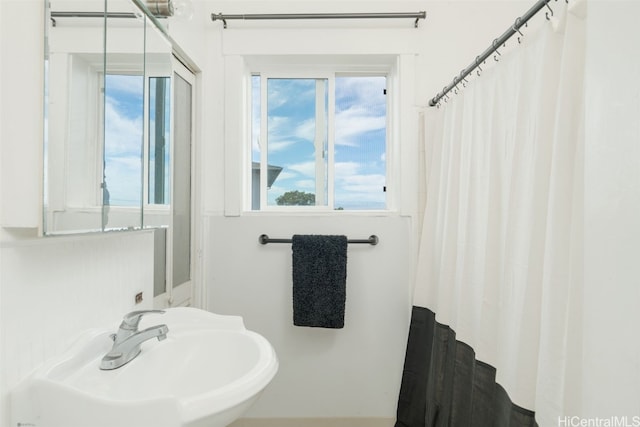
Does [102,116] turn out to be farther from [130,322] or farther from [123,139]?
[130,322]

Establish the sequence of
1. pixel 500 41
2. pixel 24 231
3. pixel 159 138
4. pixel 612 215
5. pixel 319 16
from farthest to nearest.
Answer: pixel 319 16
pixel 159 138
pixel 500 41
pixel 24 231
pixel 612 215

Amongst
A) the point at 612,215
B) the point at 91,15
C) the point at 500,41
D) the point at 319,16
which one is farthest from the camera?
the point at 319,16

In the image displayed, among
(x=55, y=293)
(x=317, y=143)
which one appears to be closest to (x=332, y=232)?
(x=317, y=143)

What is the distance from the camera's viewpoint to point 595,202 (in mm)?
510

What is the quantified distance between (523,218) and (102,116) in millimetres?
1134

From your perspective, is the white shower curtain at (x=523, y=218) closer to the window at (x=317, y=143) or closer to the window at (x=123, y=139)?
the window at (x=317, y=143)

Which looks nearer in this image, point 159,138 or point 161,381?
point 161,381

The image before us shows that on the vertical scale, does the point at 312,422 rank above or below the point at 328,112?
below

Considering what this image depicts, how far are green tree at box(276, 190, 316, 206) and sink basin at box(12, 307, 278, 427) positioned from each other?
2.71 ft

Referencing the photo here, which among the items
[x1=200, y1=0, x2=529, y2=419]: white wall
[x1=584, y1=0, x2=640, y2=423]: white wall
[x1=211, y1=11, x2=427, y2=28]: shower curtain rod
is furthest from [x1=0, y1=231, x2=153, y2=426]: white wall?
[x1=211, y1=11, x2=427, y2=28]: shower curtain rod

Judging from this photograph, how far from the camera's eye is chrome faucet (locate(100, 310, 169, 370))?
749 mm

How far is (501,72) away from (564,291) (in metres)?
0.67

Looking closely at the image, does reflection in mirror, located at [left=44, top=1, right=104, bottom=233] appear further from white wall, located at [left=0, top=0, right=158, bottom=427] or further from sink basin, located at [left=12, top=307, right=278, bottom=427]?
sink basin, located at [left=12, top=307, right=278, bottom=427]

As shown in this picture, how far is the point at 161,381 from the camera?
801 mm
